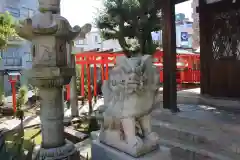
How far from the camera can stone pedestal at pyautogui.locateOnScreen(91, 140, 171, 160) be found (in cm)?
236

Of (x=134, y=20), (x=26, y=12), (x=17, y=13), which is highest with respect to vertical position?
(x=26, y=12)

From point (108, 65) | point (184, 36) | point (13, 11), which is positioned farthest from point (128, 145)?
point (184, 36)

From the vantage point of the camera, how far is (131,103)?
229 centimetres

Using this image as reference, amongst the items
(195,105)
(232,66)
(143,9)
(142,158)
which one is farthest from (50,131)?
(143,9)

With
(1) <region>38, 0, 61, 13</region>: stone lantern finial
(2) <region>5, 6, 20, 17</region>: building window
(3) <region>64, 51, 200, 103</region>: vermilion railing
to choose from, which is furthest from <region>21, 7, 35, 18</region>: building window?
(1) <region>38, 0, 61, 13</region>: stone lantern finial

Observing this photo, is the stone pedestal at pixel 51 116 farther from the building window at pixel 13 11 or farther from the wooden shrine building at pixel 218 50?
the building window at pixel 13 11

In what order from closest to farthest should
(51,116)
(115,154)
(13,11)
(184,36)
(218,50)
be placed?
(115,154), (51,116), (218,50), (13,11), (184,36)

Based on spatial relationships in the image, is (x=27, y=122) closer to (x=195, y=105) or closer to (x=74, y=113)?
(x=74, y=113)

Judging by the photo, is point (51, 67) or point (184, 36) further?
point (184, 36)

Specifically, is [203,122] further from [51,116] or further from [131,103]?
[51,116]

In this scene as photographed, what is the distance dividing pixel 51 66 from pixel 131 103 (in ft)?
3.38

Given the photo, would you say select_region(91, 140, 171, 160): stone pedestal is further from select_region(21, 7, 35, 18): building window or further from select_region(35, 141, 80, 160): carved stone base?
select_region(21, 7, 35, 18): building window

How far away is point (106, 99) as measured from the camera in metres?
2.59

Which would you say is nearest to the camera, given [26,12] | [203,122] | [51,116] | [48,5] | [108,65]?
[48,5]
